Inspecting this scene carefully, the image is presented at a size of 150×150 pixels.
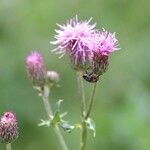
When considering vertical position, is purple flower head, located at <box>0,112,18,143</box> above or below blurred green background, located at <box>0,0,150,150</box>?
below

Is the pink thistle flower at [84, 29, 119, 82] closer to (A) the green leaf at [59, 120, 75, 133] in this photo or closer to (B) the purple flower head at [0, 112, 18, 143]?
(A) the green leaf at [59, 120, 75, 133]

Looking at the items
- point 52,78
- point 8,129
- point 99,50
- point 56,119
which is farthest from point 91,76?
point 52,78

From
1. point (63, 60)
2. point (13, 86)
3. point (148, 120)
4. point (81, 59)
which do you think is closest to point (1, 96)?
point (13, 86)

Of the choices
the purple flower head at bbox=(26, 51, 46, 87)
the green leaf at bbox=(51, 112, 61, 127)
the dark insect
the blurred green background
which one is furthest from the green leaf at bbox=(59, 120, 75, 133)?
the blurred green background

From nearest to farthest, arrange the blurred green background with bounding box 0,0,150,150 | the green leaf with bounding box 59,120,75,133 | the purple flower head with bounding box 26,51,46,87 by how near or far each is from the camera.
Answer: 1. the green leaf with bounding box 59,120,75,133
2. the purple flower head with bounding box 26,51,46,87
3. the blurred green background with bounding box 0,0,150,150

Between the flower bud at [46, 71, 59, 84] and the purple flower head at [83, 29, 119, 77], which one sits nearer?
the purple flower head at [83, 29, 119, 77]

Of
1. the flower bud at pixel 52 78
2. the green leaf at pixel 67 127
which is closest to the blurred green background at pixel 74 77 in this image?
the flower bud at pixel 52 78

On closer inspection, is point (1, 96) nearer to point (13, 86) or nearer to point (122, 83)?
point (13, 86)
